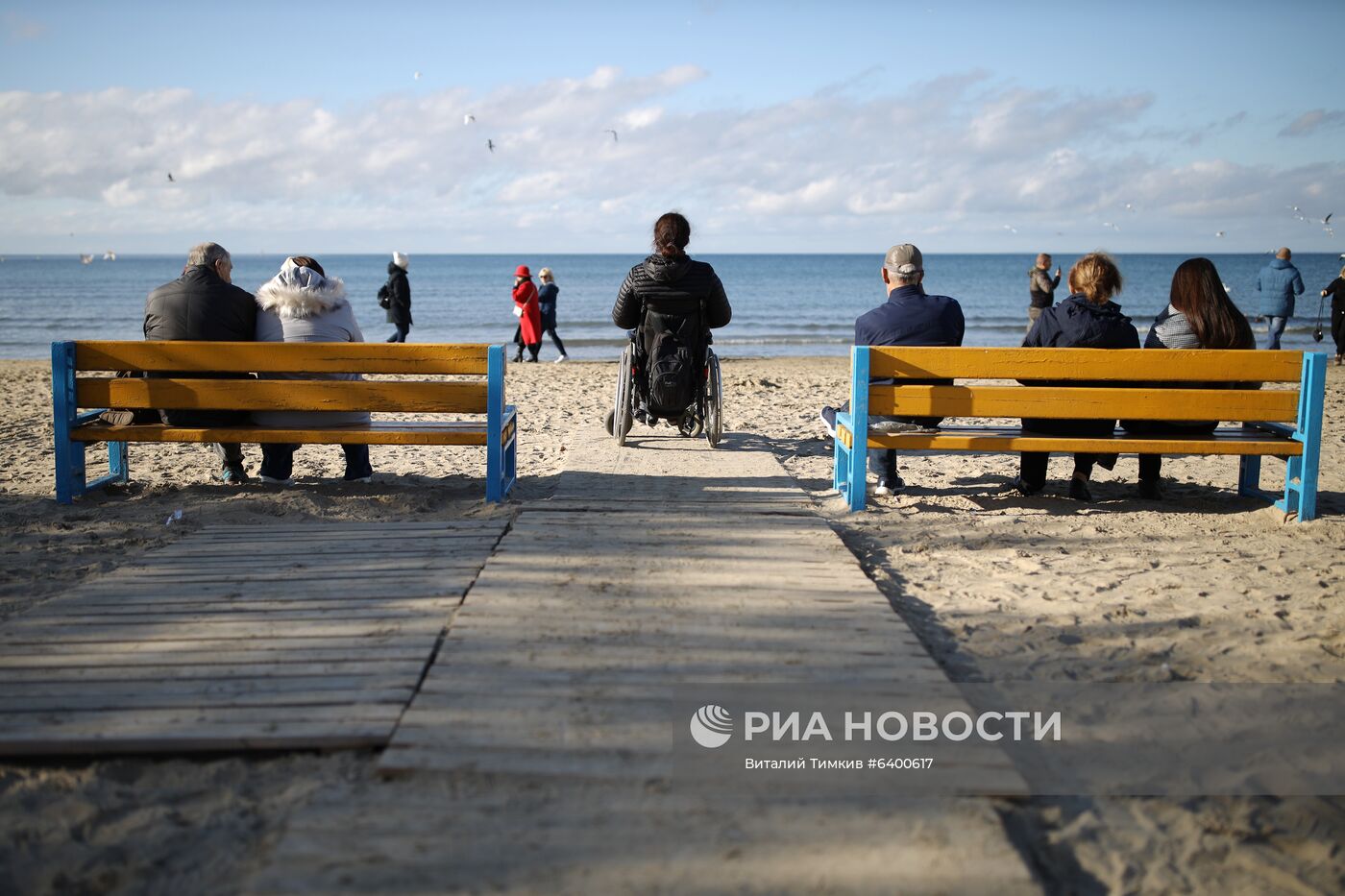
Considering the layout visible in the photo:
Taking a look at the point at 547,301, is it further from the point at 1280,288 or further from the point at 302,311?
the point at 302,311

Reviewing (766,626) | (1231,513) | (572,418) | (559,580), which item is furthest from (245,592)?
(572,418)

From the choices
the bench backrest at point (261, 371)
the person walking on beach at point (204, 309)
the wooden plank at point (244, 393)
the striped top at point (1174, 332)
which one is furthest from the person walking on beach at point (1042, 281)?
the person walking on beach at point (204, 309)

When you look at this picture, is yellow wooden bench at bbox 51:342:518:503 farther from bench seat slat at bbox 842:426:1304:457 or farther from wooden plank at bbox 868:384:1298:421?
wooden plank at bbox 868:384:1298:421

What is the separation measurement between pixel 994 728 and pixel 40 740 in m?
2.51

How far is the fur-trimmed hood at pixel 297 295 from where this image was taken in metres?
6.27

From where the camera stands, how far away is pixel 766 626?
3.64m

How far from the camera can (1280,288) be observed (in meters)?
16.2

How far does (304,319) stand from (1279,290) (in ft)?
49.6

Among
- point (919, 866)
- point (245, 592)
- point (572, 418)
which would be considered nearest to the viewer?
point (919, 866)

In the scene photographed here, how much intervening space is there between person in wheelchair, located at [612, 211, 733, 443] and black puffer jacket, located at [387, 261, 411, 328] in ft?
34.0

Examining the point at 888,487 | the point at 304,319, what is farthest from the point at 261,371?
the point at 888,487

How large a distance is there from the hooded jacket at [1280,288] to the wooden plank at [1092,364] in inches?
480

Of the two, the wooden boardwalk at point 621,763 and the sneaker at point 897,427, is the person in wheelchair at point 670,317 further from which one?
the wooden boardwalk at point 621,763

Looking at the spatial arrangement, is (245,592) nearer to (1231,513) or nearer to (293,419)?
(293,419)
